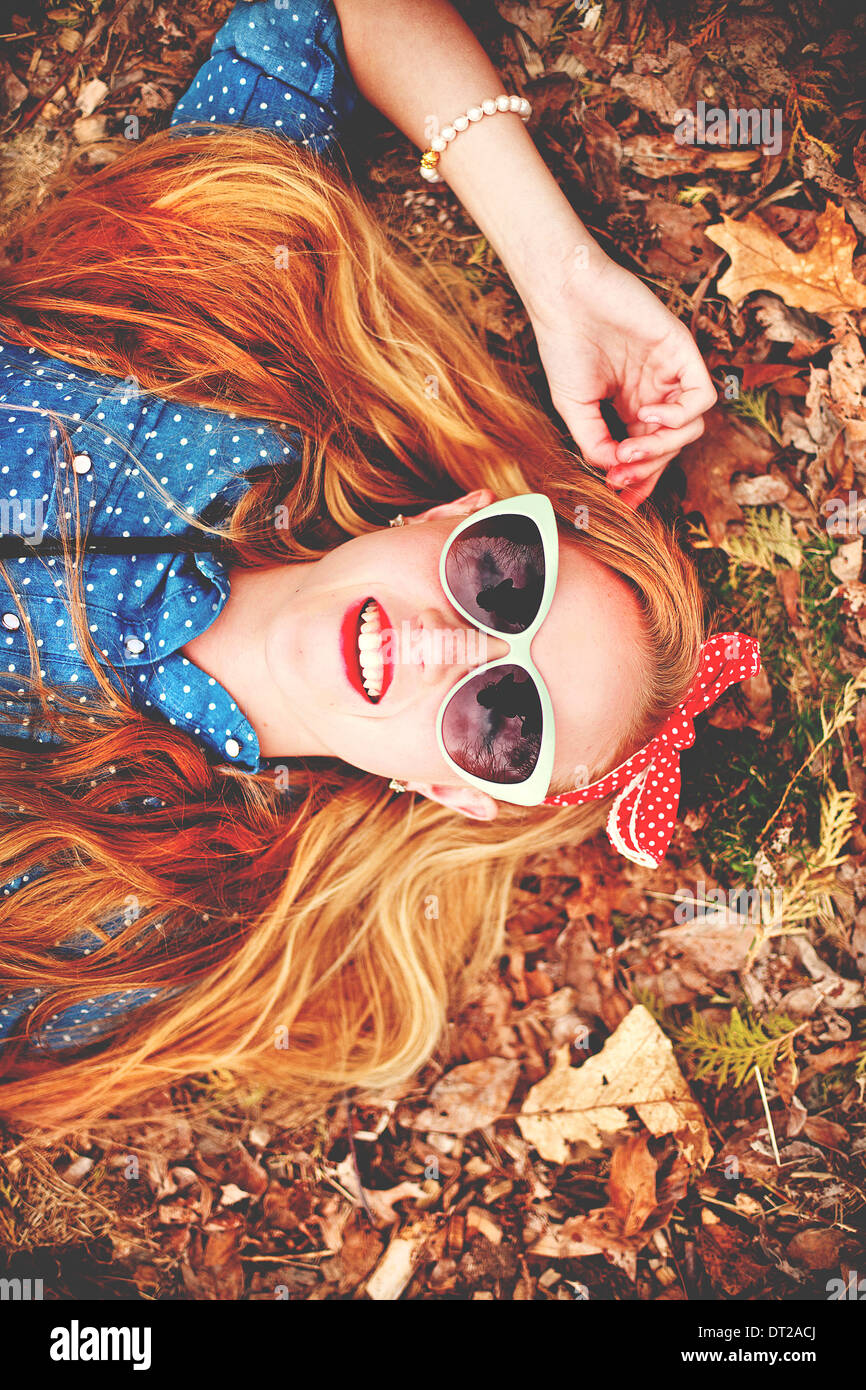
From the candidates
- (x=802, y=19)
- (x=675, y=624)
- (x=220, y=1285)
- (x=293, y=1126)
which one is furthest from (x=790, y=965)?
(x=802, y=19)

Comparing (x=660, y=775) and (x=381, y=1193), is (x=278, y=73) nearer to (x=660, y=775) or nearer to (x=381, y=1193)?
(x=660, y=775)

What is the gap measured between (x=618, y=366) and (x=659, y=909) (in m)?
1.72

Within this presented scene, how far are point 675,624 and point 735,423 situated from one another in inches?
29.9

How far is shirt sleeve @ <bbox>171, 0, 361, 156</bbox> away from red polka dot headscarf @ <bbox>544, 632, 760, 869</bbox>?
199 centimetres

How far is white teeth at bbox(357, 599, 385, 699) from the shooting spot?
2.19 meters

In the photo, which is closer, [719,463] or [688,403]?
[688,403]

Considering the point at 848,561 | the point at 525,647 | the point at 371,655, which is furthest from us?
the point at 848,561

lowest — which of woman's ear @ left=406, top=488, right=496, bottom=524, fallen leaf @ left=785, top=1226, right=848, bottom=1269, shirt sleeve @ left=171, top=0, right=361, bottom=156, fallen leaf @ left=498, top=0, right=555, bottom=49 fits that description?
fallen leaf @ left=785, top=1226, right=848, bottom=1269

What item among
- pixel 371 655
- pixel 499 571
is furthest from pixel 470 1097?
pixel 499 571

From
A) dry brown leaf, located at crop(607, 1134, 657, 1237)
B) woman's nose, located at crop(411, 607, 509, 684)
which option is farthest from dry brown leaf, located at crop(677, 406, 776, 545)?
dry brown leaf, located at crop(607, 1134, 657, 1237)

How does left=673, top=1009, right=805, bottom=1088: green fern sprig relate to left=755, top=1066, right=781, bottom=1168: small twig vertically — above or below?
above

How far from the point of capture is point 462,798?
7.98 ft

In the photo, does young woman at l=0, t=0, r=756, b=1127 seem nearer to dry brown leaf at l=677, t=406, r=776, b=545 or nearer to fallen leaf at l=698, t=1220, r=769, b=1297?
dry brown leaf at l=677, t=406, r=776, b=545

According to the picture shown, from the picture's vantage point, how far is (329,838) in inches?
110
